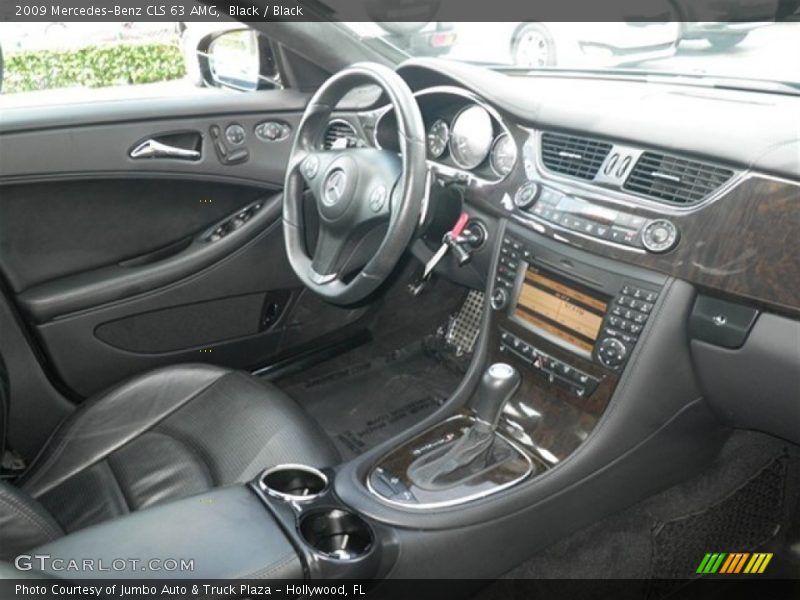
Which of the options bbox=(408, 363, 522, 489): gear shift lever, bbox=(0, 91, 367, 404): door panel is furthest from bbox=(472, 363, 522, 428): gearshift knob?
bbox=(0, 91, 367, 404): door panel

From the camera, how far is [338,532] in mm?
1316

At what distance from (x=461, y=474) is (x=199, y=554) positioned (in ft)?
1.81

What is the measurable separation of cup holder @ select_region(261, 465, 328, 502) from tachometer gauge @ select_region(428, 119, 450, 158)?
0.83m

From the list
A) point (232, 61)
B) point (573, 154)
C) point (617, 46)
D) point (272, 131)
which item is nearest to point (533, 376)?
point (573, 154)

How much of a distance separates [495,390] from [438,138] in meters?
0.64

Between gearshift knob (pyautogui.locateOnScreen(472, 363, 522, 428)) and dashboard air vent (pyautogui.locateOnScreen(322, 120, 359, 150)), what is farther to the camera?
dashboard air vent (pyautogui.locateOnScreen(322, 120, 359, 150))

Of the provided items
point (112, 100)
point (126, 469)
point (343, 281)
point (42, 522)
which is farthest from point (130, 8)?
point (42, 522)

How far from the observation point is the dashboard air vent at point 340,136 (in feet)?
6.85

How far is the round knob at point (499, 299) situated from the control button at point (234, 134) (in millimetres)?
851

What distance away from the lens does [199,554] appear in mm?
1118

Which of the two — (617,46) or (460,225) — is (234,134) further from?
(617,46)

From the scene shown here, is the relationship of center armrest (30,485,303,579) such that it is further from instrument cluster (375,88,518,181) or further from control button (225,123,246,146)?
control button (225,123,246,146)

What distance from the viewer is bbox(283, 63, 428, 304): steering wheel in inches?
59.1

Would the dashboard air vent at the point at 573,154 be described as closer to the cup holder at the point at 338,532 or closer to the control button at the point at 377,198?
the control button at the point at 377,198
